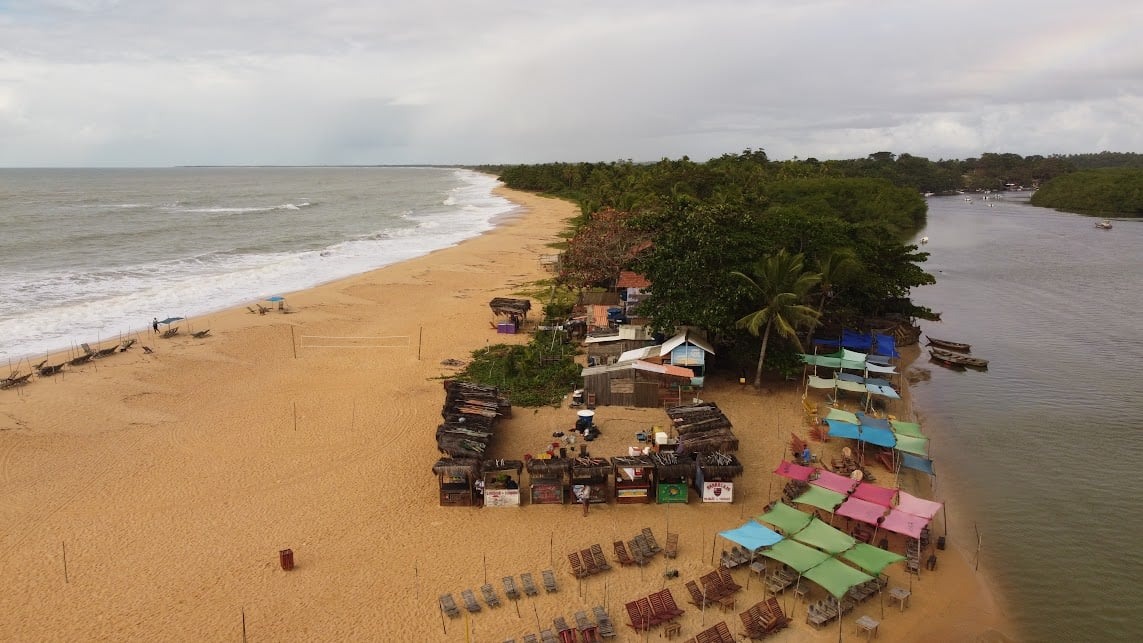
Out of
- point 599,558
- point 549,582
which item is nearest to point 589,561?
point 599,558

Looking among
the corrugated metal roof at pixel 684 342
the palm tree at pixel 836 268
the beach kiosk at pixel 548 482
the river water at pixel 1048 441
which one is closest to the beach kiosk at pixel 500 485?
the beach kiosk at pixel 548 482

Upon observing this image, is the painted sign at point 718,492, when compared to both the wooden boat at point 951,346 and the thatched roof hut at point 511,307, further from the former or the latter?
the wooden boat at point 951,346

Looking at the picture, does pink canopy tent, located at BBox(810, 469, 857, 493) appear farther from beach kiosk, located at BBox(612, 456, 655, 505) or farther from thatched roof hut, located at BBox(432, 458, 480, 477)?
thatched roof hut, located at BBox(432, 458, 480, 477)

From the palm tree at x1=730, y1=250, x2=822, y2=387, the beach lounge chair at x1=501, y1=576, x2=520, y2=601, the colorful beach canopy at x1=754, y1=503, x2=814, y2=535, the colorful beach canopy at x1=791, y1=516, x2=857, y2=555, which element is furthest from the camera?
the palm tree at x1=730, y1=250, x2=822, y2=387

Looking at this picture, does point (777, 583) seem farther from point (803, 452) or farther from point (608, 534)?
point (803, 452)

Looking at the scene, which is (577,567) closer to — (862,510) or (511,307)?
(862,510)

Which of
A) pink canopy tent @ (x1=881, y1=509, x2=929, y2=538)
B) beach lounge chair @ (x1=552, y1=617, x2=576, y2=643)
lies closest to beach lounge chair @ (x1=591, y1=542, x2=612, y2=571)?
beach lounge chair @ (x1=552, y1=617, x2=576, y2=643)
